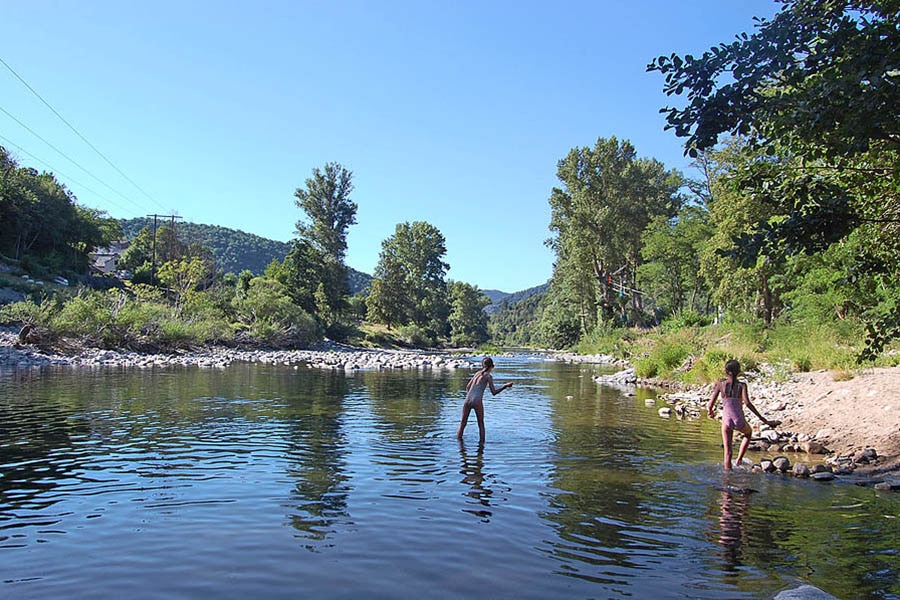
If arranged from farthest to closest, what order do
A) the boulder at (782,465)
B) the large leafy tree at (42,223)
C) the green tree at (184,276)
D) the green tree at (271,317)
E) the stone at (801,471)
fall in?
the large leafy tree at (42,223)
the green tree at (184,276)
the green tree at (271,317)
the boulder at (782,465)
the stone at (801,471)

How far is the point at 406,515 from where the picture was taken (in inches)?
282

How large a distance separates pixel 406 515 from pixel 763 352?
2025cm

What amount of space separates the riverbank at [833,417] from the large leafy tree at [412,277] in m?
69.8

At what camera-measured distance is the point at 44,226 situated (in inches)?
2335

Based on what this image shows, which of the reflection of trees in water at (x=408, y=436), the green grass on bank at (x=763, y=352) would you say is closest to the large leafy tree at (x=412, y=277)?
the green grass on bank at (x=763, y=352)

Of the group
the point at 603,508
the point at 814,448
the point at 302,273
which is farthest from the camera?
the point at 302,273

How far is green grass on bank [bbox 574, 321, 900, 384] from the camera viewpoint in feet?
58.1

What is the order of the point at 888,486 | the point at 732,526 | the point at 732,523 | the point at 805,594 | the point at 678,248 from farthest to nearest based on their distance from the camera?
the point at 678,248, the point at 888,486, the point at 732,523, the point at 732,526, the point at 805,594

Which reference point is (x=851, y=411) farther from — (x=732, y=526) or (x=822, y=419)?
(x=732, y=526)

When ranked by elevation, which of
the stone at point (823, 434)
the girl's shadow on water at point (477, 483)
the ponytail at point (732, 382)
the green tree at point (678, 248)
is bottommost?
the girl's shadow on water at point (477, 483)

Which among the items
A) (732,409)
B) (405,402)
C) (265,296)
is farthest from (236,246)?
(732,409)

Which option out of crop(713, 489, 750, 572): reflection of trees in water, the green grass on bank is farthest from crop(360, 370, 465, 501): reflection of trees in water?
the green grass on bank

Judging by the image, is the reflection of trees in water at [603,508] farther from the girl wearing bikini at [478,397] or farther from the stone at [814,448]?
the stone at [814,448]

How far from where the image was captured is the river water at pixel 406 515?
5230mm
